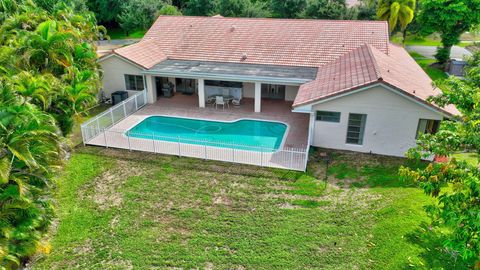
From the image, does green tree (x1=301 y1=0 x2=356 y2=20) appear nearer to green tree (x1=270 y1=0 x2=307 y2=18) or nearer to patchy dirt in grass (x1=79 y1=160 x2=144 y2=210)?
green tree (x1=270 y1=0 x2=307 y2=18)

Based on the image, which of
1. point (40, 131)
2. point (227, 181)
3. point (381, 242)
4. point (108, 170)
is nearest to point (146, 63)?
point (108, 170)

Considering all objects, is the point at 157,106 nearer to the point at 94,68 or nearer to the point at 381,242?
the point at 94,68

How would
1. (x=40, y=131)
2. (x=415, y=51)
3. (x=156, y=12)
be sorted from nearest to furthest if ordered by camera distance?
(x=40, y=131), (x=415, y=51), (x=156, y=12)

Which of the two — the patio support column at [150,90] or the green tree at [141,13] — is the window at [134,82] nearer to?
the patio support column at [150,90]

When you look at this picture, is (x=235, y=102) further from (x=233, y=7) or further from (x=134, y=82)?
(x=233, y=7)

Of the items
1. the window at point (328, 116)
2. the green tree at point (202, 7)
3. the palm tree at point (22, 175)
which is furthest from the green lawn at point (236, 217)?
the green tree at point (202, 7)

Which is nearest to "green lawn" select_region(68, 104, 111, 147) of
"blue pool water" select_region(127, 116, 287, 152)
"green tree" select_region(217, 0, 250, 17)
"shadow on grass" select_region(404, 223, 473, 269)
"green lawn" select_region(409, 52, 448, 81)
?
"blue pool water" select_region(127, 116, 287, 152)
